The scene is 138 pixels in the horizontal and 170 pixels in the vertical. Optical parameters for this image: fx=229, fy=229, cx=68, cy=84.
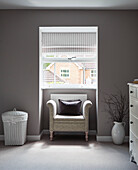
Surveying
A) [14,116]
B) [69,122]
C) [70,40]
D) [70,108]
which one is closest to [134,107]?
[69,122]

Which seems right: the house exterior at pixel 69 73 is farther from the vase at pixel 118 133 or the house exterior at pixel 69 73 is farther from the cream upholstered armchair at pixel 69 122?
the vase at pixel 118 133

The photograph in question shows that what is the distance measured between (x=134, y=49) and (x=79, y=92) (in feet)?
4.88

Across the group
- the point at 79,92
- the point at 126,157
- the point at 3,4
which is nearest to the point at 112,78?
the point at 79,92

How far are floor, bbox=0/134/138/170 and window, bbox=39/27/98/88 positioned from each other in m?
1.35

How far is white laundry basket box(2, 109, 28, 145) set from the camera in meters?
4.20

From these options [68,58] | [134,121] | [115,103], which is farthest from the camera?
[68,58]

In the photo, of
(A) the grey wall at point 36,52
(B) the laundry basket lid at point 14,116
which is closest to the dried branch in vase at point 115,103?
(A) the grey wall at point 36,52

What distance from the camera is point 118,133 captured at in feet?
14.0

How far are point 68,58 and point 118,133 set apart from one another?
2.00 meters

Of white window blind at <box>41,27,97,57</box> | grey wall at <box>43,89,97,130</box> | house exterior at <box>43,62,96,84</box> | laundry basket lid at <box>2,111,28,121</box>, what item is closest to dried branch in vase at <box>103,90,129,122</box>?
grey wall at <box>43,89,97,130</box>

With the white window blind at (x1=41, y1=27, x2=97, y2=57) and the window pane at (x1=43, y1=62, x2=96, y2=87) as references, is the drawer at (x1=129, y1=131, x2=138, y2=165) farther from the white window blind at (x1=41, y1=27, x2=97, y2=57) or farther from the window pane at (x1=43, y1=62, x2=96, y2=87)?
the white window blind at (x1=41, y1=27, x2=97, y2=57)

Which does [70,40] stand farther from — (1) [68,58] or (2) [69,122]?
(2) [69,122]

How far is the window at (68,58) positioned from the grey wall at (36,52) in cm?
40

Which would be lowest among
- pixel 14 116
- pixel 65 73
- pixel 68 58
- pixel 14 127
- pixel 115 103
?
pixel 14 127
